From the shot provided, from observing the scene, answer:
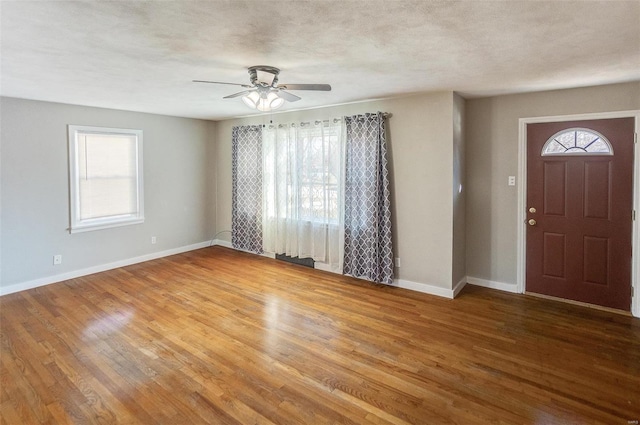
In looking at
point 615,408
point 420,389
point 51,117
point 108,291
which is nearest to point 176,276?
point 108,291

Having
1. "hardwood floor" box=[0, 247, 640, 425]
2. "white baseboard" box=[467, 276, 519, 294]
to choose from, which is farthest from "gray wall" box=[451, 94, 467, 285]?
"hardwood floor" box=[0, 247, 640, 425]

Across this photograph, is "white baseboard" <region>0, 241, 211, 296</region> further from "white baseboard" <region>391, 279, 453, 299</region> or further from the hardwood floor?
"white baseboard" <region>391, 279, 453, 299</region>

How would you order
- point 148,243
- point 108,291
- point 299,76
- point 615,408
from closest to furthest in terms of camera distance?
point 615,408 < point 299,76 < point 108,291 < point 148,243

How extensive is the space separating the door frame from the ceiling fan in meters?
2.49

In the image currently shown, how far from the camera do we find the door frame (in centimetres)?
341

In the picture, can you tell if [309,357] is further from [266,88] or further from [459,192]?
[459,192]

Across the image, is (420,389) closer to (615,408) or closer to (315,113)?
(615,408)

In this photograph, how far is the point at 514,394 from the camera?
2297 millimetres

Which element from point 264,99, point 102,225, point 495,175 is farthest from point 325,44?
point 102,225

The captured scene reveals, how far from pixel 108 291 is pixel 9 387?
1905 mm

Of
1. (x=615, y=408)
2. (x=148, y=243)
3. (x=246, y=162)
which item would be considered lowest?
(x=615, y=408)

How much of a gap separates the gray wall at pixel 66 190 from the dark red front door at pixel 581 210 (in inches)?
205

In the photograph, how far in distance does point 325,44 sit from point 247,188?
385 centimetres

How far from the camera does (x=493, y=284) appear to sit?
14.1 feet
